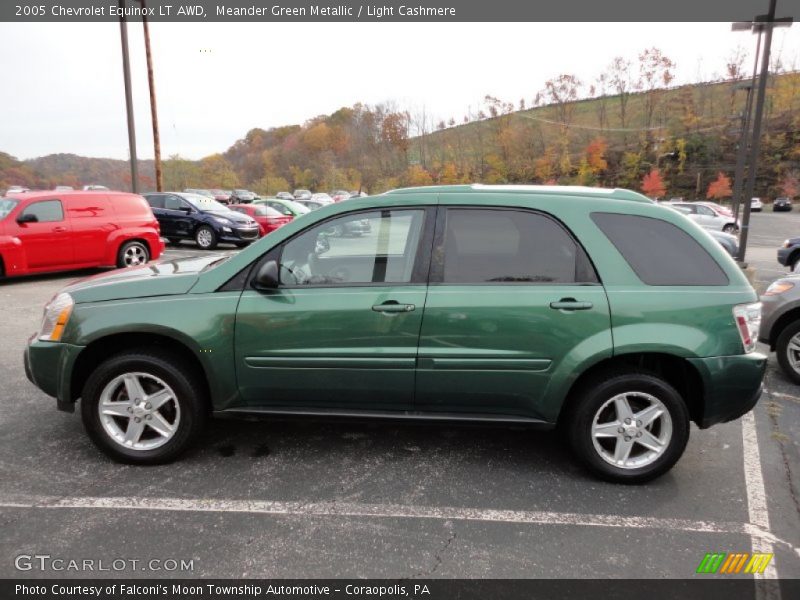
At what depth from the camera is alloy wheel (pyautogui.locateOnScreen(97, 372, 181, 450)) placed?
3.32 m

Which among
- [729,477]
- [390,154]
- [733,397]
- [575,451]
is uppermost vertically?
[390,154]

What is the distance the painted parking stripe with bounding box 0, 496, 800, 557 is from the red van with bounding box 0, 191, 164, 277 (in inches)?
314

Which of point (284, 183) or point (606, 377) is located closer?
point (606, 377)

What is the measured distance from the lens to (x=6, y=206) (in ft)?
30.9

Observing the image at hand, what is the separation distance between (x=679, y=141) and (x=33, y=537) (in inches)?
2924

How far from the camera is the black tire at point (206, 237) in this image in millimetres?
15688

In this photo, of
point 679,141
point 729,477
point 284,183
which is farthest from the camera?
point 284,183

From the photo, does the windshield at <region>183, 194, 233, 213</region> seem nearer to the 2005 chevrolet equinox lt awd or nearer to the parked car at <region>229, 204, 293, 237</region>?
the parked car at <region>229, 204, 293, 237</region>

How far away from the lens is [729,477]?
11.1 ft

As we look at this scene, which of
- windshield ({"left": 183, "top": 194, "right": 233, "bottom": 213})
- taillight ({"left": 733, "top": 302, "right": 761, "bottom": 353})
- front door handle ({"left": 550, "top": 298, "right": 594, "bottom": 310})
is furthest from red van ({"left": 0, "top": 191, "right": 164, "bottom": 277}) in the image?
taillight ({"left": 733, "top": 302, "right": 761, "bottom": 353})

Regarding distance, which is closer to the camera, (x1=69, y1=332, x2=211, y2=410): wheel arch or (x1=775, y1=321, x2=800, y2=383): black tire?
(x1=69, y1=332, x2=211, y2=410): wheel arch

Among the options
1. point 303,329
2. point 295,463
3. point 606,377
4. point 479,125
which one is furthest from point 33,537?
point 479,125

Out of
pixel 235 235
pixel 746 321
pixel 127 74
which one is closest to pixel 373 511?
pixel 746 321
